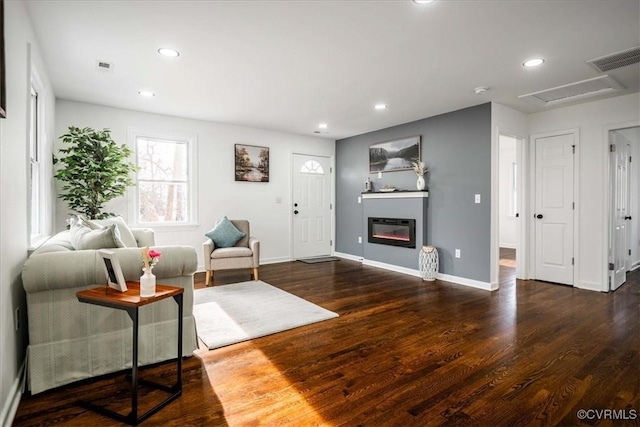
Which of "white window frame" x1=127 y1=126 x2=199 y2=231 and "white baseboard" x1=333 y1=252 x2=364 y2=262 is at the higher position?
"white window frame" x1=127 y1=126 x2=199 y2=231

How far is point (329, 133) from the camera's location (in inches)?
252

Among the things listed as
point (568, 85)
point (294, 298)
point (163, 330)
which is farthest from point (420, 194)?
point (163, 330)

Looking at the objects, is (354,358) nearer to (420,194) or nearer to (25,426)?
(25,426)

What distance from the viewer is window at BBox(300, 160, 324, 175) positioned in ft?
21.8

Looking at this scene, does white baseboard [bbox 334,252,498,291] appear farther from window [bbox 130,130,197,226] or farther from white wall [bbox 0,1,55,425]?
white wall [bbox 0,1,55,425]

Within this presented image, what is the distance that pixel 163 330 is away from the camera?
7.64ft

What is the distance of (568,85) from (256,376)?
429 cm

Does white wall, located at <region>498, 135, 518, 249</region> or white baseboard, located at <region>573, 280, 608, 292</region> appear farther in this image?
white wall, located at <region>498, 135, 518, 249</region>

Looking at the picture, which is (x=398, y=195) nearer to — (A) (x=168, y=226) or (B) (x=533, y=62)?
(B) (x=533, y=62)

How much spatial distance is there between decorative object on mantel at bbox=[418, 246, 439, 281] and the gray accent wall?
128 mm

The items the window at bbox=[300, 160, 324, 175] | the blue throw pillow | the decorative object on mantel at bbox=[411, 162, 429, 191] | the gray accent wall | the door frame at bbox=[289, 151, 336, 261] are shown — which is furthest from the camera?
the window at bbox=[300, 160, 324, 175]

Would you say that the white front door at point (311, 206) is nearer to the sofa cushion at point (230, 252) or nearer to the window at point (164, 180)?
the sofa cushion at point (230, 252)

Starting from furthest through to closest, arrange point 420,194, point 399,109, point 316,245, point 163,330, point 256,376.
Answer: point 316,245, point 420,194, point 399,109, point 163,330, point 256,376

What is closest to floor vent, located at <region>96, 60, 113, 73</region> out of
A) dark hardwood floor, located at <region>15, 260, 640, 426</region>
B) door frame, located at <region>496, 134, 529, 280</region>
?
dark hardwood floor, located at <region>15, 260, 640, 426</region>
